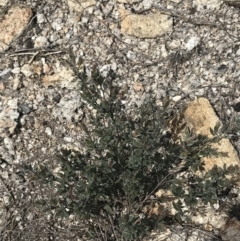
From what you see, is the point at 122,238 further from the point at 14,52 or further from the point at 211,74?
the point at 14,52

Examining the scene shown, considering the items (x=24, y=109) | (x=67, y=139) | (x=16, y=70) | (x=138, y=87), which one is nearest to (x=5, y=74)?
(x=16, y=70)

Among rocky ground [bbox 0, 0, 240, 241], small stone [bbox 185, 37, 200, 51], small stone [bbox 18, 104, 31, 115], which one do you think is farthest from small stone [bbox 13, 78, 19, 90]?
small stone [bbox 185, 37, 200, 51]

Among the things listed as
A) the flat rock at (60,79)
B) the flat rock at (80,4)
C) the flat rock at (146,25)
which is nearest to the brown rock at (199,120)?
the flat rock at (146,25)

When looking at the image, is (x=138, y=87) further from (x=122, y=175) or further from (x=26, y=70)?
(x=122, y=175)

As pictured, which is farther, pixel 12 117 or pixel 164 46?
pixel 164 46

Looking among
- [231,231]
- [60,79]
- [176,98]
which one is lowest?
[231,231]

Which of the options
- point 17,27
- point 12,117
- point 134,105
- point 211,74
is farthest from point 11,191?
point 211,74

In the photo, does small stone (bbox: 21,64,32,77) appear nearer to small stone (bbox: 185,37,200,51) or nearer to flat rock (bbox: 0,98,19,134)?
flat rock (bbox: 0,98,19,134)
